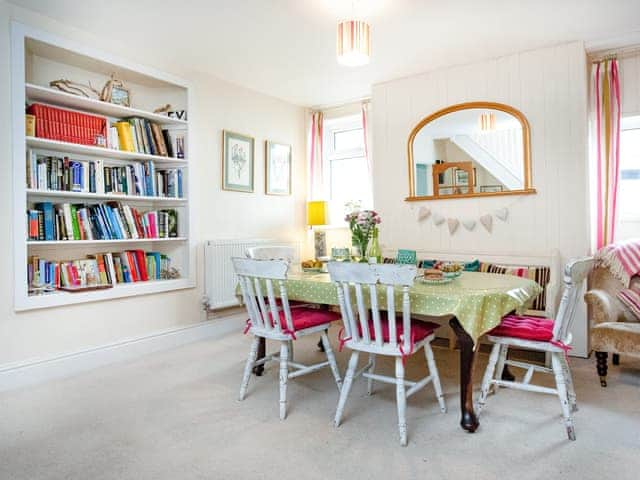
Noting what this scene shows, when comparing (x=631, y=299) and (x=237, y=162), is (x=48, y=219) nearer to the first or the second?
(x=237, y=162)

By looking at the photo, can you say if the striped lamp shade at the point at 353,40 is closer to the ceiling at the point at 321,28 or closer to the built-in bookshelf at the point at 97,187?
Result: the ceiling at the point at 321,28

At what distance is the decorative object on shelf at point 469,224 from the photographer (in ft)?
12.8

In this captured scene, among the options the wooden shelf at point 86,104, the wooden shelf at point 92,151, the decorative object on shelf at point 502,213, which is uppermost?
the wooden shelf at point 86,104

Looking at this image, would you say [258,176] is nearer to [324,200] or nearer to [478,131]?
[324,200]

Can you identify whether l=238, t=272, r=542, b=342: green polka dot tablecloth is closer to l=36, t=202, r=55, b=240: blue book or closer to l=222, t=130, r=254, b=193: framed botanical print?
l=36, t=202, r=55, b=240: blue book

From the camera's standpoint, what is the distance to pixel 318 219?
189 inches

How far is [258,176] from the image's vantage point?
15.5 ft

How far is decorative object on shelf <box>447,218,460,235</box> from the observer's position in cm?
397

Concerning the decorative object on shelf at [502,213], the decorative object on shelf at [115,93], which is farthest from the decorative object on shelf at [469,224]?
the decorative object on shelf at [115,93]

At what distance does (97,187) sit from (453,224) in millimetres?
3062

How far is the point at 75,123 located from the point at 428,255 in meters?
3.19

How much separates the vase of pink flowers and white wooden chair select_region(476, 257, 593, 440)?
0.97 meters

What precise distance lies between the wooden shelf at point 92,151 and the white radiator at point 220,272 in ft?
2.75

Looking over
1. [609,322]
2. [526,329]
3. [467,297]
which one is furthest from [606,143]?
[467,297]
